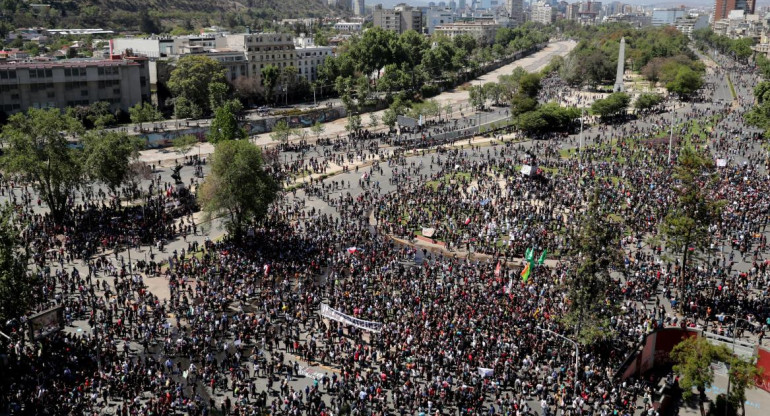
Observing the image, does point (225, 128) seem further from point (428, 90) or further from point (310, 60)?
point (428, 90)

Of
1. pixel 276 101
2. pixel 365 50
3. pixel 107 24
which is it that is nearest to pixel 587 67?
pixel 365 50

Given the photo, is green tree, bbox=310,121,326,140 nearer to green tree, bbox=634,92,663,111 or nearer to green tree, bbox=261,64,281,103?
green tree, bbox=261,64,281,103

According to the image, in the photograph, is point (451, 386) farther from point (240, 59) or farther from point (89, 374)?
point (240, 59)

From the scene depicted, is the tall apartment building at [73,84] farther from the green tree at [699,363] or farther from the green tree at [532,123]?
the green tree at [699,363]

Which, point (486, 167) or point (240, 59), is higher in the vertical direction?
point (240, 59)

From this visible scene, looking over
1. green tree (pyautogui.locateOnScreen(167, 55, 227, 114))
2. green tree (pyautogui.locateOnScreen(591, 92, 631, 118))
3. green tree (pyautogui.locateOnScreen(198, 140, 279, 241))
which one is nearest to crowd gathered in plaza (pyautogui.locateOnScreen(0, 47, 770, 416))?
green tree (pyautogui.locateOnScreen(198, 140, 279, 241))

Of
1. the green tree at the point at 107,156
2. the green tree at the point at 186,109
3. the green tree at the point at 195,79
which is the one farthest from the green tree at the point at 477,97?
the green tree at the point at 107,156

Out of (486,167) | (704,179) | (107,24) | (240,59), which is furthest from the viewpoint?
(107,24)
